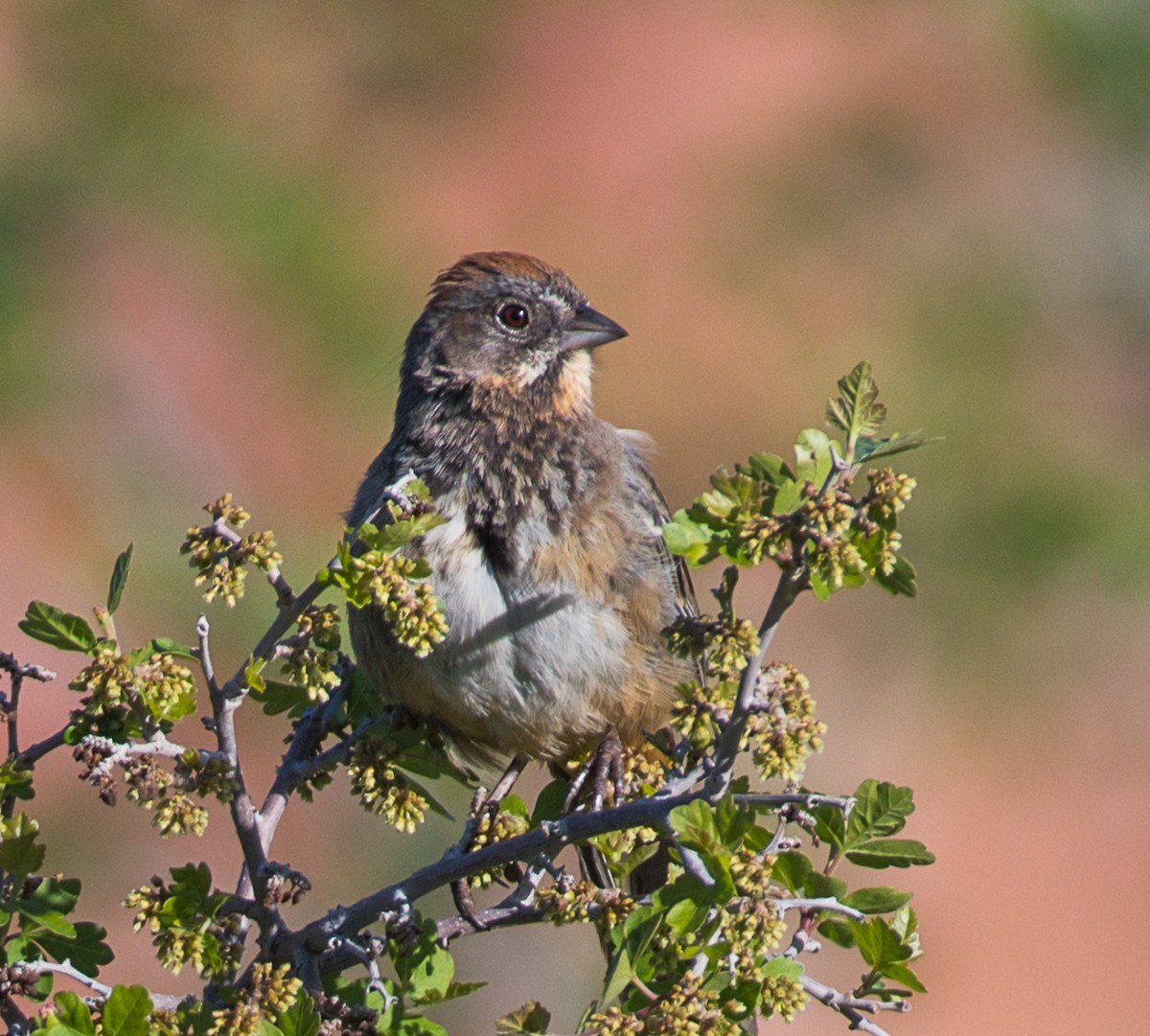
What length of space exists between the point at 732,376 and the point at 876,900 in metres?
11.5

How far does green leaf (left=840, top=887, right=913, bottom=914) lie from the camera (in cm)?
238

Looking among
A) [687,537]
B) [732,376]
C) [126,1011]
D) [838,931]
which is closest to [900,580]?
[687,537]

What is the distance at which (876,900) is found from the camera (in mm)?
2387

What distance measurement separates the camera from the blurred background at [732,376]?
8.20 m

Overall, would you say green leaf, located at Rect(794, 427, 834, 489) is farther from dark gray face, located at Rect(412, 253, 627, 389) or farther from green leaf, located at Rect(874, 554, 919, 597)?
dark gray face, located at Rect(412, 253, 627, 389)

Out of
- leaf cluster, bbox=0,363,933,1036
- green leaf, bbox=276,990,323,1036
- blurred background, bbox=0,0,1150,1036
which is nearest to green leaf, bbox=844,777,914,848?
leaf cluster, bbox=0,363,933,1036

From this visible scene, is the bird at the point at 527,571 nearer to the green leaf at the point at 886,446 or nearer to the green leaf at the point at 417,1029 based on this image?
the green leaf at the point at 417,1029

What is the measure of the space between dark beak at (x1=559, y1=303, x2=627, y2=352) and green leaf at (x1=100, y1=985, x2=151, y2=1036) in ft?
7.51

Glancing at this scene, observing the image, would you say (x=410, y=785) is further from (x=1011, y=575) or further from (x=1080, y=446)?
(x=1080, y=446)

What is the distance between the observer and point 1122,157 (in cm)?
1157

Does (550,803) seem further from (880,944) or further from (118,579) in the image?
(118,579)

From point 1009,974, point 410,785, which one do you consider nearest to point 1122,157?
point 1009,974

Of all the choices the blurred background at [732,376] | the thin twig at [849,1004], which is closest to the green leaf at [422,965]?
the thin twig at [849,1004]

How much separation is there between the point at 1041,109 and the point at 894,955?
13.0 meters
